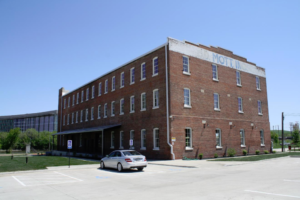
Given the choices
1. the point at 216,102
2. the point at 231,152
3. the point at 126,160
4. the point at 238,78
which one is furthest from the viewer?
the point at 238,78

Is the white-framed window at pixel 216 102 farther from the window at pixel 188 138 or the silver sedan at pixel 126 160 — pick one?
the silver sedan at pixel 126 160

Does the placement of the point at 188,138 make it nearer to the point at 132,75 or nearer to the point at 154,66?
the point at 154,66

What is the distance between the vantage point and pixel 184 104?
1013 inches

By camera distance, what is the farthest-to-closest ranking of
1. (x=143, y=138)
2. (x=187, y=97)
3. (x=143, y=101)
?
(x=143, y=101)
(x=143, y=138)
(x=187, y=97)

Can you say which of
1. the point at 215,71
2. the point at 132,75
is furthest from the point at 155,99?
the point at 215,71

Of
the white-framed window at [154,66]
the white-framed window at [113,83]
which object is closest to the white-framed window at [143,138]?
the white-framed window at [154,66]

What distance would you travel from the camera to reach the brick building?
2517cm

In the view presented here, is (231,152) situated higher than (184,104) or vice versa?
(184,104)

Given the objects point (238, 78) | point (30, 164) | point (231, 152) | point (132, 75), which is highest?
point (132, 75)

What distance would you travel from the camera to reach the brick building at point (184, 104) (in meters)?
25.2

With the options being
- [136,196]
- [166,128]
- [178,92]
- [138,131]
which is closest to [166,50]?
[178,92]

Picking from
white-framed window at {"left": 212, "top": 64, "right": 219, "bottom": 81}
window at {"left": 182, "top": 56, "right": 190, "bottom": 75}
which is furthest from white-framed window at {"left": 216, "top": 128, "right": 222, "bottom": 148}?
window at {"left": 182, "top": 56, "right": 190, "bottom": 75}

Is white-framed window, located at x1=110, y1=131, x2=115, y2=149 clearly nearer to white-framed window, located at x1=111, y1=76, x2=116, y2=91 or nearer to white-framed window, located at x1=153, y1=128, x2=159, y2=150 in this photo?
white-framed window, located at x1=111, y1=76, x2=116, y2=91

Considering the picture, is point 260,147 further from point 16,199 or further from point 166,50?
point 16,199
